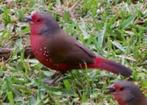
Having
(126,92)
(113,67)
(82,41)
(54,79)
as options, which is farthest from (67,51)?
(126,92)

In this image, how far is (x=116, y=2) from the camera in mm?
7508

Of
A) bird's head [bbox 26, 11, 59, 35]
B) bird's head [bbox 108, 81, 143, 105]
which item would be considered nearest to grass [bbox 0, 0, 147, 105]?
bird's head [bbox 26, 11, 59, 35]

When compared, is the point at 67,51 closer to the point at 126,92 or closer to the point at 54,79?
the point at 54,79

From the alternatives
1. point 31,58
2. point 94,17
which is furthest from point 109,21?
point 31,58

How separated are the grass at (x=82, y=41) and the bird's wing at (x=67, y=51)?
0.18 metres

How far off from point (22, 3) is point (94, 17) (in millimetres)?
853

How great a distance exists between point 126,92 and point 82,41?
157 centimetres

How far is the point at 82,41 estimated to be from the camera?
6656mm

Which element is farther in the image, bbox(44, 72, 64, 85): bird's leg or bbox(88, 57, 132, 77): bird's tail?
bbox(44, 72, 64, 85): bird's leg

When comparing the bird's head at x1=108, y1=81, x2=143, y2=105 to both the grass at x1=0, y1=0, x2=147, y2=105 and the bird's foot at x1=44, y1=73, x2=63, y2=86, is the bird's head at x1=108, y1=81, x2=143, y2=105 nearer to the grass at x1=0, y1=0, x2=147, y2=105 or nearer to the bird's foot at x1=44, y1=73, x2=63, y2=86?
the grass at x1=0, y1=0, x2=147, y2=105

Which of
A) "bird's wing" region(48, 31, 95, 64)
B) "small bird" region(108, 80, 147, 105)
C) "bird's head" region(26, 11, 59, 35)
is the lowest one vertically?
"small bird" region(108, 80, 147, 105)

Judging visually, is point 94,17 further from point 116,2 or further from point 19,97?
point 19,97

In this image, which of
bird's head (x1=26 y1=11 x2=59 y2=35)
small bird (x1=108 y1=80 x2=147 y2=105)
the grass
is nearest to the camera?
small bird (x1=108 y1=80 x2=147 y2=105)

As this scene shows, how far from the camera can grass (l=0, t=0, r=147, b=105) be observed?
5.92 m
